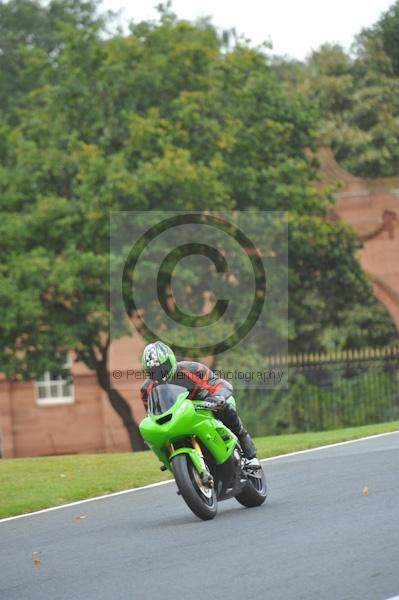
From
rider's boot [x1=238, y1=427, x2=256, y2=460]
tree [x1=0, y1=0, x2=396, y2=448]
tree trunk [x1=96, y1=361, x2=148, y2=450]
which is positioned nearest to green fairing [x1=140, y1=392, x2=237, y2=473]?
rider's boot [x1=238, y1=427, x2=256, y2=460]

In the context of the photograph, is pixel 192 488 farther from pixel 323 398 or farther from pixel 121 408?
pixel 121 408

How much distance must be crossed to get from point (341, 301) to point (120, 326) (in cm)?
1046

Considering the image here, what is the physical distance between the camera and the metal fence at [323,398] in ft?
94.3

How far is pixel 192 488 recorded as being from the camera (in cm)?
1070

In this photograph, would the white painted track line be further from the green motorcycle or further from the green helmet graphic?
the green helmet graphic

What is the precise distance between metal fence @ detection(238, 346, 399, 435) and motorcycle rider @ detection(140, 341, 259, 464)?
55.6 ft

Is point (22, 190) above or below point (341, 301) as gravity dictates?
above

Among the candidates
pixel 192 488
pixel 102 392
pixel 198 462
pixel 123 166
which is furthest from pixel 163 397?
pixel 102 392

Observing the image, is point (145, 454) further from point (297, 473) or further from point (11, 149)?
point (11, 149)

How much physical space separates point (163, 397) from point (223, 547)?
6.63ft

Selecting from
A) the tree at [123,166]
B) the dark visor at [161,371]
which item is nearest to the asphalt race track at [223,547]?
the dark visor at [161,371]

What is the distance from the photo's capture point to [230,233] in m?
31.7

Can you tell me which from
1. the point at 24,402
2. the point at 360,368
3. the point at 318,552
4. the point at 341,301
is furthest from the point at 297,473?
the point at 24,402

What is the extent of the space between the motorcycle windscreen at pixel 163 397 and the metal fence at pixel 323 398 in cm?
1744
